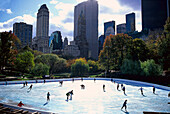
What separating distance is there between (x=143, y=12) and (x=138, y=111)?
20494 centimetres

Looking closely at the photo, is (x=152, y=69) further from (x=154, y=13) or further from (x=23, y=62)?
(x=154, y=13)

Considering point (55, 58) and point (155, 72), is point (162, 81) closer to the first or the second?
point (155, 72)

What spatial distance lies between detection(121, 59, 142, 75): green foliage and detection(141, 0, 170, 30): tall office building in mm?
161776

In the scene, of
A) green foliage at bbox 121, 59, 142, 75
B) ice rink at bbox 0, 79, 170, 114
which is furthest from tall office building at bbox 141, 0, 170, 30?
ice rink at bbox 0, 79, 170, 114

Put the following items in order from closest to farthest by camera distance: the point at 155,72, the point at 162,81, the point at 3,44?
the point at 162,81, the point at 155,72, the point at 3,44

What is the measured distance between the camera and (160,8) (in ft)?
623

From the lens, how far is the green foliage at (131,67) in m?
48.9

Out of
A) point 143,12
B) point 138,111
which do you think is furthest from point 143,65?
point 143,12

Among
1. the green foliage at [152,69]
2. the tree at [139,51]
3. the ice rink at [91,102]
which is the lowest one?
the ice rink at [91,102]

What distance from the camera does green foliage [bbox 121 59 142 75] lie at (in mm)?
48869

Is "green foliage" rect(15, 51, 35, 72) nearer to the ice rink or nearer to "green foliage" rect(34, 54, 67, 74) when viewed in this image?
"green foliage" rect(34, 54, 67, 74)

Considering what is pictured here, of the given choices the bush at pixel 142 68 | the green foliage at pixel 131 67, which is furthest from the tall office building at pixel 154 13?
the bush at pixel 142 68

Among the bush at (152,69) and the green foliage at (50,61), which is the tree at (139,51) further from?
the green foliage at (50,61)

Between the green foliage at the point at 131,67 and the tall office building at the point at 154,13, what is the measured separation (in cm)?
16178
